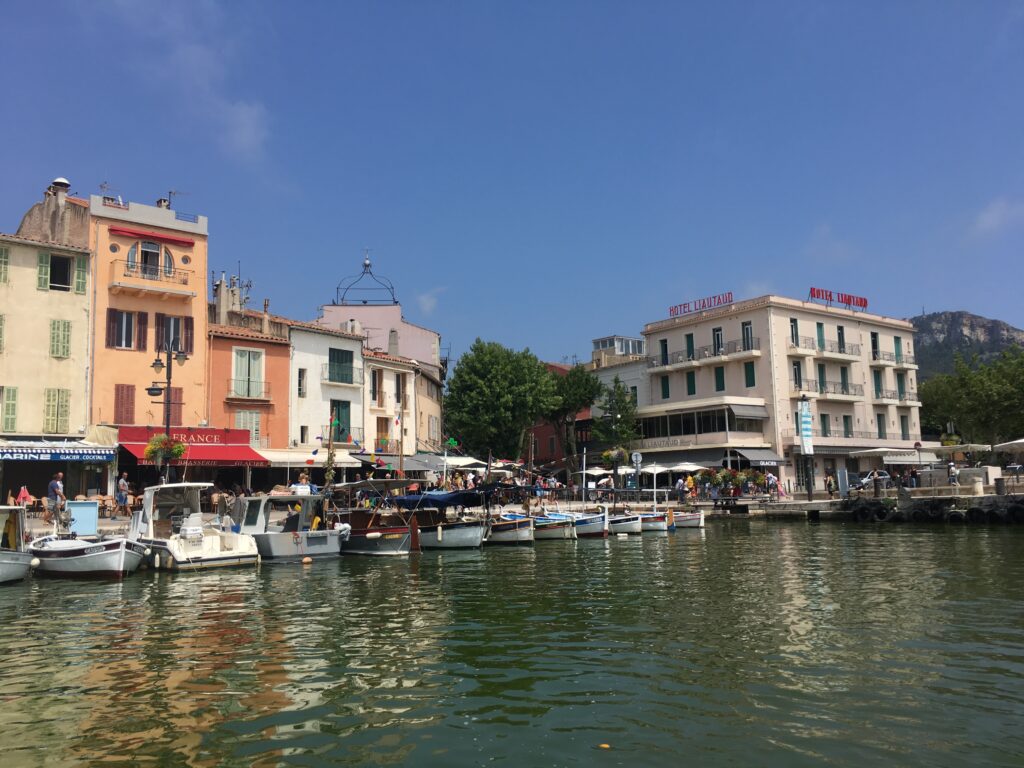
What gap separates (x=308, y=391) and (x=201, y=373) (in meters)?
5.86

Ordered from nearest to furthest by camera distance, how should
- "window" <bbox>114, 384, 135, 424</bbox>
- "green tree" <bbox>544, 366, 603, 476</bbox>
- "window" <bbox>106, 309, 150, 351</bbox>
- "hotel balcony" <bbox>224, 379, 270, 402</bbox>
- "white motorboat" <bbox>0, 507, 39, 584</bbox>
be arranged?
"white motorboat" <bbox>0, 507, 39, 584</bbox> → "window" <bbox>114, 384, 135, 424</bbox> → "window" <bbox>106, 309, 150, 351</bbox> → "hotel balcony" <bbox>224, 379, 270, 402</bbox> → "green tree" <bbox>544, 366, 603, 476</bbox>

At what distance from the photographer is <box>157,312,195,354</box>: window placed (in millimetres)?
37781

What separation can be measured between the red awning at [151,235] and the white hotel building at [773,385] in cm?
3643

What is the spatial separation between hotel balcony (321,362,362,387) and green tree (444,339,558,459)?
39.2ft

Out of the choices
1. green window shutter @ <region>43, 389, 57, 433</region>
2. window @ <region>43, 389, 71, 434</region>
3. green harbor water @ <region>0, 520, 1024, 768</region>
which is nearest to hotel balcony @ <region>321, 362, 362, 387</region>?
window @ <region>43, 389, 71, 434</region>

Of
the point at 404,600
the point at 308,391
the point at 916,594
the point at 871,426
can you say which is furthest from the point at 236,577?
the point at 871,426

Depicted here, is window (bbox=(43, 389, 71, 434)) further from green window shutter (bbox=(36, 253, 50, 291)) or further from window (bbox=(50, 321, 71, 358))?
green window shutter (bbox=(36, 253, 50, 291))

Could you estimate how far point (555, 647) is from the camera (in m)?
12.4

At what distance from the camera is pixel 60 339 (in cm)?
3509

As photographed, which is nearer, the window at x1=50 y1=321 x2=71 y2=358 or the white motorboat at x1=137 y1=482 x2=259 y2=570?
the white motorboat at x1=137 y1=482 x2=259 y2=570

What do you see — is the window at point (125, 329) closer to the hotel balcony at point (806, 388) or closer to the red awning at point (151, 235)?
the red awning at point (151, 235)

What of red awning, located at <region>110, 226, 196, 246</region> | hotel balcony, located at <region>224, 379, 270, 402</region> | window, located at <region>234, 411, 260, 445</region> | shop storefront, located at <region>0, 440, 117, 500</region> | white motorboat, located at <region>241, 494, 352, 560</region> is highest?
red awning, located at <region>110, 226, 196, 246</region>

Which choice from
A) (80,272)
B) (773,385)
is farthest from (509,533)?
(773,385)

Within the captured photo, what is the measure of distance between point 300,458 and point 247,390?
4344mm
